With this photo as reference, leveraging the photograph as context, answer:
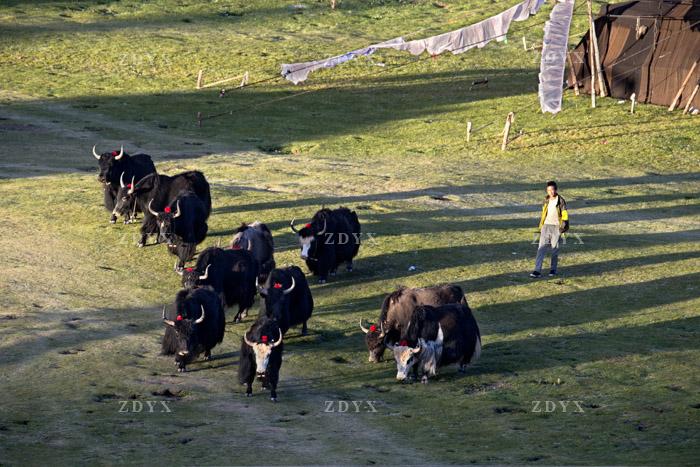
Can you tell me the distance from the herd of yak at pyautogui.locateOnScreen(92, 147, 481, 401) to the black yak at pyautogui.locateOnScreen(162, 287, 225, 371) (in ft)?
0.06

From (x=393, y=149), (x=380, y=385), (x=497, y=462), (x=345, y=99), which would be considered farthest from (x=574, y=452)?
(x=345, y=99)

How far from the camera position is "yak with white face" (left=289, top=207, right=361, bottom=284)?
26.4 meters

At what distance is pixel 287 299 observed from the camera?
22.1m

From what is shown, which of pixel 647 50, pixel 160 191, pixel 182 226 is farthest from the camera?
pixel 647 50

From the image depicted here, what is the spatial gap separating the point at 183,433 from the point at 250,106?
36142 millimetres

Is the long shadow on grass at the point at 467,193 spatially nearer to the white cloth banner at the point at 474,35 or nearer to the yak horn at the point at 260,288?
the yak horn at the point at 260,288

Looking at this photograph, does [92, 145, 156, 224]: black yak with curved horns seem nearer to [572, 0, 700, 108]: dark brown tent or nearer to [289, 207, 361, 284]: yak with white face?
[289, 207, 361, 284]: yak with white face

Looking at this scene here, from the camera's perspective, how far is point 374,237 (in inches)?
1172

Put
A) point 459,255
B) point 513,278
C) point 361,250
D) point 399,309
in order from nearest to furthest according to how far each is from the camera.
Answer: point 399,309 → point 513,278 → point 459,255 → point 361,250

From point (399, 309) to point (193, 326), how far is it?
12.4ft

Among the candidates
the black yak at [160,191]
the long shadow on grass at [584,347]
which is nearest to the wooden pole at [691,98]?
the black yak at [160,191]

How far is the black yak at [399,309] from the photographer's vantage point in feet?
68.8

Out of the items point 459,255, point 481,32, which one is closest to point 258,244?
point 459,255

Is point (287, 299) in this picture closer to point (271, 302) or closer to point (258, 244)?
point (271, 302)
